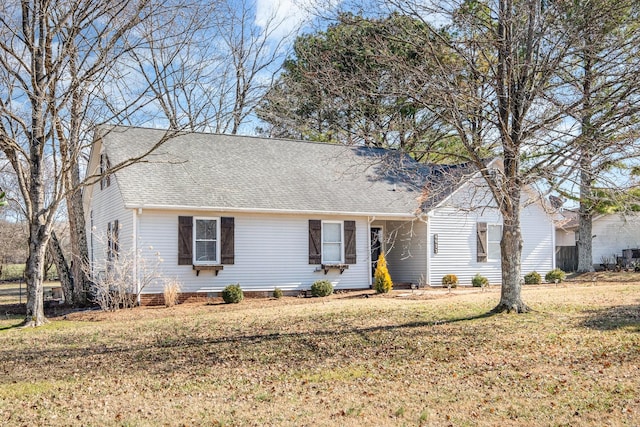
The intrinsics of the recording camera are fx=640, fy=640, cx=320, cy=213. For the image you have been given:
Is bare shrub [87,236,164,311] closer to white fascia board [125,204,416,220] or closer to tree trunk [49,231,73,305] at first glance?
white fascia board [125,204,416,220]

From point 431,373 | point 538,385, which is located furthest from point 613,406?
point 431,373

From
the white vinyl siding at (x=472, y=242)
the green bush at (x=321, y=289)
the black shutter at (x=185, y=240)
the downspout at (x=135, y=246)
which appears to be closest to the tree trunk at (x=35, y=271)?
the downspout at (x=135, y=246)

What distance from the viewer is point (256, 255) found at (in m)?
18.7

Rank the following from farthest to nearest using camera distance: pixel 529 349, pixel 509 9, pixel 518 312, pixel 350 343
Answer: pixel 518 312, pixel 509 9, pixel 350 343, pixel 529 349

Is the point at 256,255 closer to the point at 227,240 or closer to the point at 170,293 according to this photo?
the point at 227,240

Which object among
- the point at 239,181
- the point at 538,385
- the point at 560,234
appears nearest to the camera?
the point at 538,385

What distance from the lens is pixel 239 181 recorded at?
19562 millimetres

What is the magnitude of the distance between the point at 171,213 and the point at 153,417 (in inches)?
440

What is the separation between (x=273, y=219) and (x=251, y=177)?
75.1 inches

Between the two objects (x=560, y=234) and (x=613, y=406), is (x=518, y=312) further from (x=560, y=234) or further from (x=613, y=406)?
(x=560, y=234)

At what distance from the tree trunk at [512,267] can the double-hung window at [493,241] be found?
32.0 ft

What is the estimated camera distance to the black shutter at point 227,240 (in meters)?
18.1

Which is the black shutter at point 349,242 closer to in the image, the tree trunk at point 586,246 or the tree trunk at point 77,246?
the tree trunk at point 77,246

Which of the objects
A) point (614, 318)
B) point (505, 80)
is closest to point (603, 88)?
point (505, 80)
